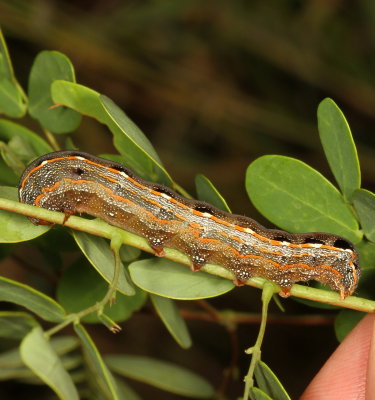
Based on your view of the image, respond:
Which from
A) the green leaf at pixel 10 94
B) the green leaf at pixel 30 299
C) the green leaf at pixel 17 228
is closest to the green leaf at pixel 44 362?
the green leaf at pixel 30 299

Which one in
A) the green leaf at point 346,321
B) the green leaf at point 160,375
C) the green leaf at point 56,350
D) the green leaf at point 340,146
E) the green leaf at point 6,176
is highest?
the green leaf at point 340,146

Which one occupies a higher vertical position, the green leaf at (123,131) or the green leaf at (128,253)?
the green leaf at (123,131)

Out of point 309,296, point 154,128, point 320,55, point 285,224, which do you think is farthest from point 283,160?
point 154,128

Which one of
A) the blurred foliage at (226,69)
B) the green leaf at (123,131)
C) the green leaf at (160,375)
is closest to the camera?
the green leaf at (123,131)

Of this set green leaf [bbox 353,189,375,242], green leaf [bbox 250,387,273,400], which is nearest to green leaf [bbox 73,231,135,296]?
green leaf [bbox 250,387,273,400]

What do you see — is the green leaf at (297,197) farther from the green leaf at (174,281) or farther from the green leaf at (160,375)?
the green leaf at (160,375)

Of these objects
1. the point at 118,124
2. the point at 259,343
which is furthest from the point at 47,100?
the point at 259,343
